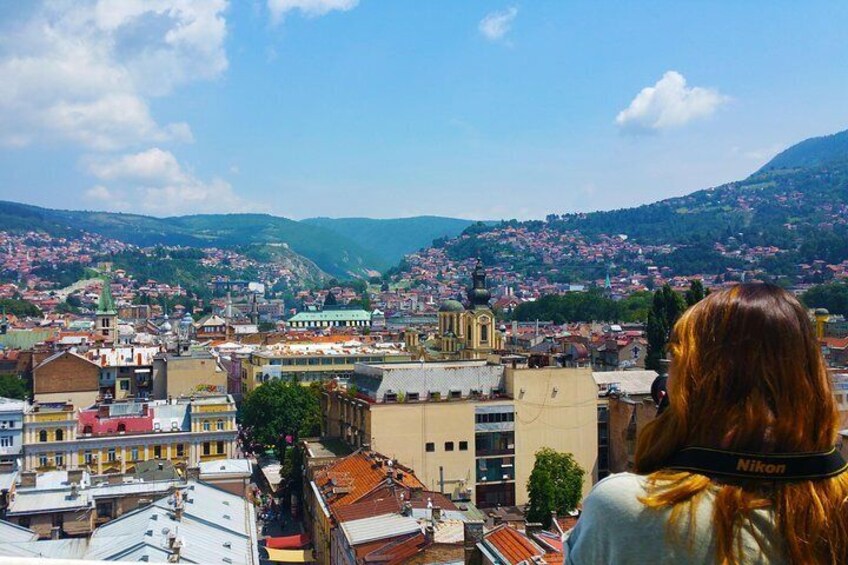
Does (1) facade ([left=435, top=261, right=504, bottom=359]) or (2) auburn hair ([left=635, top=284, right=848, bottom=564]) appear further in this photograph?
(1) facade ([left=435, top=261, right=504, bottom=359])

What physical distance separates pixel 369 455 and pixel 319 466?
186 cm

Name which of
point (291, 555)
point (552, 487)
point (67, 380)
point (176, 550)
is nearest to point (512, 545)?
point (176, 550)

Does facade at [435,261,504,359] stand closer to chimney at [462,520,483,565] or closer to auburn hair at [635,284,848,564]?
chimney at [462,520,483,565]

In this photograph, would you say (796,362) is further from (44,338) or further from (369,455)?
(44,338)

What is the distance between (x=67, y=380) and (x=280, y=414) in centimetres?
1115

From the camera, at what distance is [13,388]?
44406mm

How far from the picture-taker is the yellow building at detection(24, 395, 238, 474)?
27625mm

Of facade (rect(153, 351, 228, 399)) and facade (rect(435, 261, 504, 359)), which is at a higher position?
facade (rect(435, 261, 504, 359))

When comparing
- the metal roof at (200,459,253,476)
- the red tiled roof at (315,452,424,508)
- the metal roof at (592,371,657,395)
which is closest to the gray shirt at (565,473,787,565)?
the red tiled roof at (315,452,424,508)

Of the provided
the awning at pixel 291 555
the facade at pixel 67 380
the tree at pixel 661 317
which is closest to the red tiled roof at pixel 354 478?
the awning at pixel 291 555

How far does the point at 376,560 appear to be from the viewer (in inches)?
627

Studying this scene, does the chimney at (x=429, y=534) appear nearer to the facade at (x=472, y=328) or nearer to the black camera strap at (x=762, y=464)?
the black camera strap at (x=762, y=464)

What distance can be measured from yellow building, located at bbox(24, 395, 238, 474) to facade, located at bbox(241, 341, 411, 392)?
1564 cm

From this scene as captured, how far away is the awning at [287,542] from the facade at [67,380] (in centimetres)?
1972
